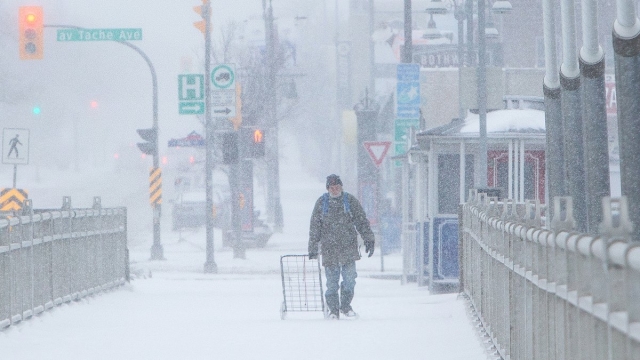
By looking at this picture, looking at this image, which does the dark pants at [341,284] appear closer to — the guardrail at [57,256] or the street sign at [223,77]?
the guardrail at [57,256]

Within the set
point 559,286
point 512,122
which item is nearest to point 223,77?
point 512,122

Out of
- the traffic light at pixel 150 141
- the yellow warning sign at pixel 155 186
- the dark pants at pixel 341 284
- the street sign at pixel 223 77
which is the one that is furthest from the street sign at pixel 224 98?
the dark pants at pixel 341 284

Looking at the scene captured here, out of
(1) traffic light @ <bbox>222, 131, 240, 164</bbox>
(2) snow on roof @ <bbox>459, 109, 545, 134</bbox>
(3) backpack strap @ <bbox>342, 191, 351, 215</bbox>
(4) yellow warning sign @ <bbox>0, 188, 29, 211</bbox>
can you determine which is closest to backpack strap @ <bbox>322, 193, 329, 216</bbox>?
(3) backpack strap @ <bbox>342, 191, 351, 215</bbox>

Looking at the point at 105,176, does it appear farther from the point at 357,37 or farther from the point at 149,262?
the point at 149,262

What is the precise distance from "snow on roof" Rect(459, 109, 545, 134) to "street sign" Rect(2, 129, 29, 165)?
1048 cm

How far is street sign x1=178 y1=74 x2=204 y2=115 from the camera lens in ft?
97.7

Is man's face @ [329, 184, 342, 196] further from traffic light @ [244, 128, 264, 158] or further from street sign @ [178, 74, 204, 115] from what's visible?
traffic light @ [244, 128, 264, 158]

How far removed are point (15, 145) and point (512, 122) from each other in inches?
457

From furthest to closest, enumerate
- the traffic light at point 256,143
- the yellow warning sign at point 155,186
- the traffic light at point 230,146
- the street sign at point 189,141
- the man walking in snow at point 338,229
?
the yellow warning sign at point 155,186
the traffic light at point 256,143
the traffic light at point 230,146
the street sign at point 189,141
the man walking in snow at point 338,229

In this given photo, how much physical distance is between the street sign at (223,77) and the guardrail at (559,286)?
18390 millimetres

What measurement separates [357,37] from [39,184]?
2374 cm

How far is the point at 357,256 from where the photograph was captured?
14609 millimetres

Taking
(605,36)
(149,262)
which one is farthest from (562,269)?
(605,36)

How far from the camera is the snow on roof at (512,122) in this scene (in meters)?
20.6
